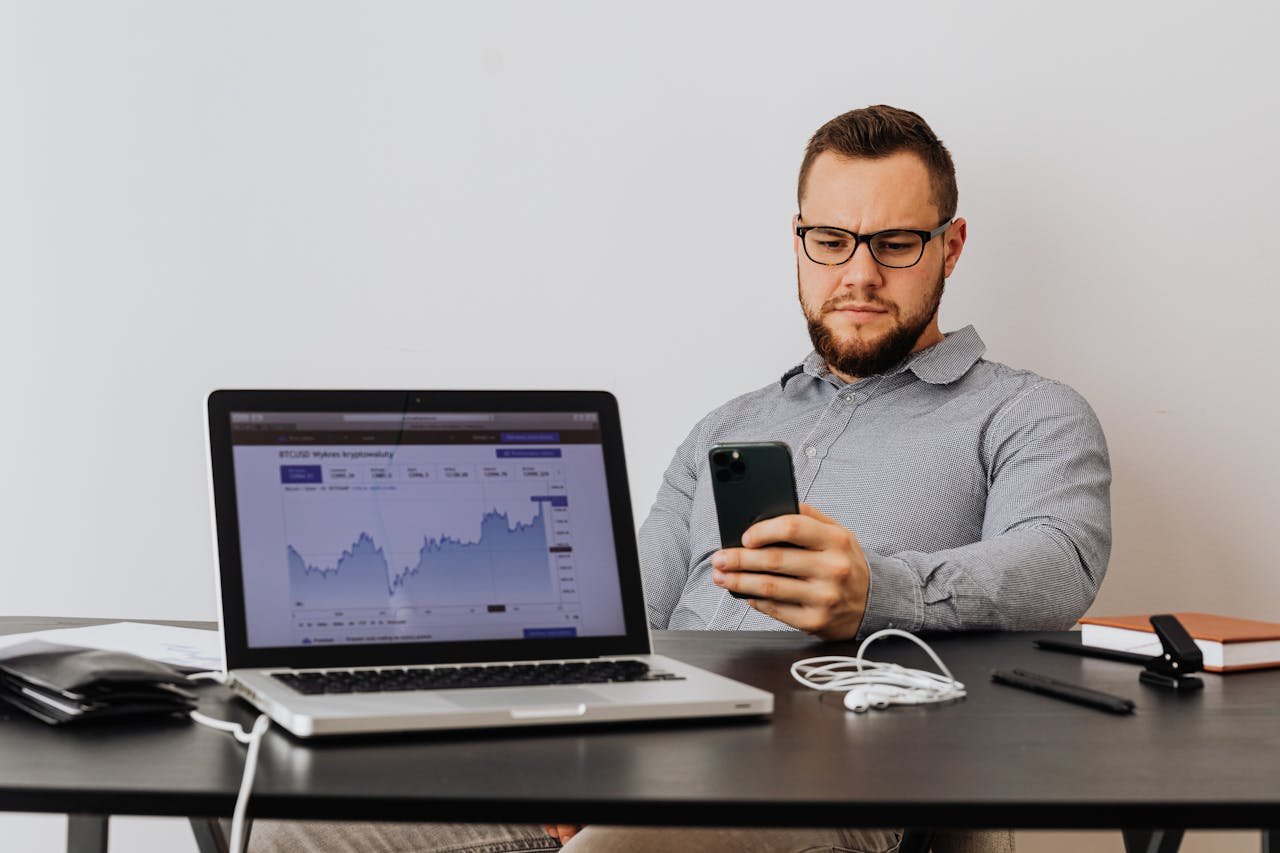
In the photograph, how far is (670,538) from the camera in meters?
1.99

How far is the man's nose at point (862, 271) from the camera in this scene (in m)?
1.93

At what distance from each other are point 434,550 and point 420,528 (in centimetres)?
2

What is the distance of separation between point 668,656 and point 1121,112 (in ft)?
4.72

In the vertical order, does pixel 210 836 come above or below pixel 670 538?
below

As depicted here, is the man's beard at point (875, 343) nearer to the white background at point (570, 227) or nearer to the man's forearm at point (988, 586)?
the white background at point (570, 227)

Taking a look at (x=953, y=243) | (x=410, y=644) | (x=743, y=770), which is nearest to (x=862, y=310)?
(x=953, y=243)

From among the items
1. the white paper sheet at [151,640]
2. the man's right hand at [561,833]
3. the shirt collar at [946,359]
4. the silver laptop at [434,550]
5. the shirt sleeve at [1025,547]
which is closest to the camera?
the silver laptop at [434,550]

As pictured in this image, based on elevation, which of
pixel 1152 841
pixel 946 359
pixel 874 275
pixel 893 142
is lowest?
pixel 1152 841

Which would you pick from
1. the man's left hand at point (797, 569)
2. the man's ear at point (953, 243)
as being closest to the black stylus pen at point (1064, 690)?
the man's left hand at point (797, 569)

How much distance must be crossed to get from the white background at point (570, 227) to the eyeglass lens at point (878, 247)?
13.3 inches

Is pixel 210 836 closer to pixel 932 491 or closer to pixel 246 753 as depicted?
pixel 246 753

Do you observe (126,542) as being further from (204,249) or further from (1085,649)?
(1085,649)

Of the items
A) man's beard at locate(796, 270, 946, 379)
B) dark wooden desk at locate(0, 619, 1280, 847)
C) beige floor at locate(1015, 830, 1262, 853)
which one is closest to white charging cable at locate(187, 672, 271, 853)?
dark wooden desk at locate(0, 619, 1280, 847)

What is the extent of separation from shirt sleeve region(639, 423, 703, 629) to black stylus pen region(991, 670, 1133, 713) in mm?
859
